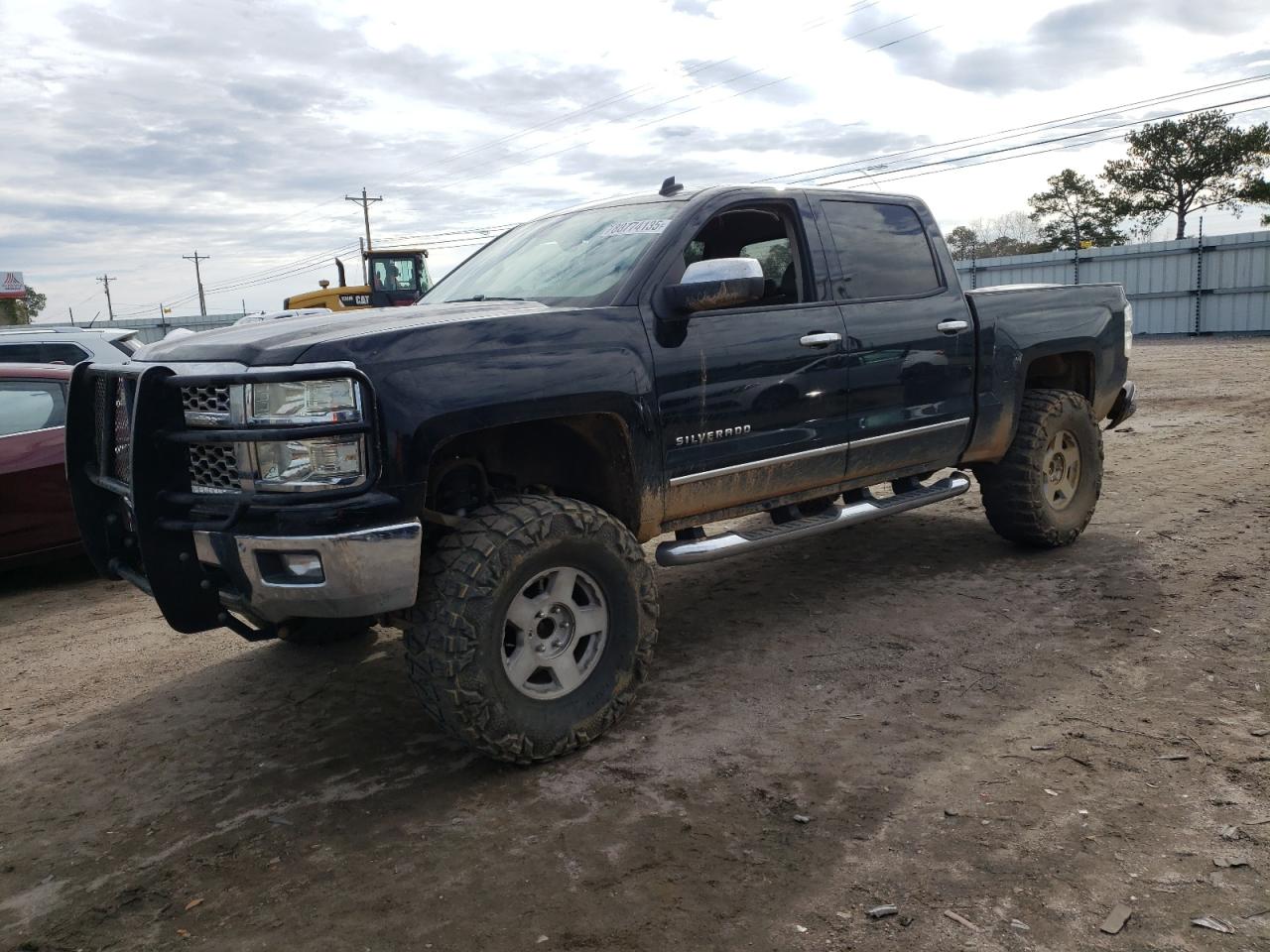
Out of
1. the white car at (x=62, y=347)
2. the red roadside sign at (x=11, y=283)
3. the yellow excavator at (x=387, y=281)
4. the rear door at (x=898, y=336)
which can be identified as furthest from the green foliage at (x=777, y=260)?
the red roadside sign at (x=11, y=283)

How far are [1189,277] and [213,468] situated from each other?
27.1 meters

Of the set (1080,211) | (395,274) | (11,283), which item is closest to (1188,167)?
(1080,211)

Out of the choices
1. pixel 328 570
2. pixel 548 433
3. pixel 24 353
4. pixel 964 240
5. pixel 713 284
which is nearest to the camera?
pixel 328 570

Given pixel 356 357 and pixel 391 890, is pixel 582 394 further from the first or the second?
pixel 391 890

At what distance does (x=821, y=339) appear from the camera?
4480 millimetres

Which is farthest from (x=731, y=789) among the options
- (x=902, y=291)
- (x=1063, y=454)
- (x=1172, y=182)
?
(x=1172, y=182)

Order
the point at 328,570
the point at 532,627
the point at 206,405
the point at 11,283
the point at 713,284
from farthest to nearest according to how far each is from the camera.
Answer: the point at 11,283 < the point at 713,284 < the point at 532,627 < the point at 206,405 < the point at 328,570

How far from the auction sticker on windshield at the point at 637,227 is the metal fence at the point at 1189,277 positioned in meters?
20.4

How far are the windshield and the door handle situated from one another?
775mm

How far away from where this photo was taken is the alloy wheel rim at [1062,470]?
5.86 m

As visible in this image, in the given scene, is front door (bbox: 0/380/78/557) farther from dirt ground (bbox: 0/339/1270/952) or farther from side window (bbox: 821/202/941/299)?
side window (bbox: 821/202/941/299)

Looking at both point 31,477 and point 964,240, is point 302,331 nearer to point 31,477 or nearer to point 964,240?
point 31,477

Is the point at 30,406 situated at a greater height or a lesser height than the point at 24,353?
lesser

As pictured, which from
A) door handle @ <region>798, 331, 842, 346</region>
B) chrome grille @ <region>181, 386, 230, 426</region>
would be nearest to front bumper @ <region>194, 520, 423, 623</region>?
chrome grille @ <region>181, 386, 230, 426</region>
